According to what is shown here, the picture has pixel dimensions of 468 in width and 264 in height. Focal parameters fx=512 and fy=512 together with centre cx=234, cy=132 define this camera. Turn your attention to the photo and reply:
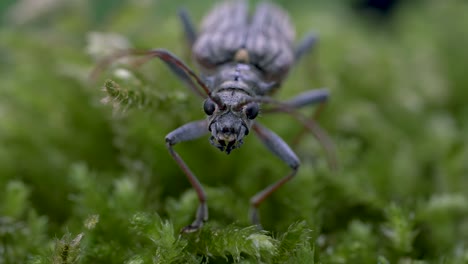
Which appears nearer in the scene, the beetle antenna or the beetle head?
the beetle head

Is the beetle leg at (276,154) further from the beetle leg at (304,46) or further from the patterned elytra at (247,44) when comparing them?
the beetle leg at (304,46)

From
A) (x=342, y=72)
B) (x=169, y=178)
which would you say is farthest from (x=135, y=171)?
(x=342, y=72)

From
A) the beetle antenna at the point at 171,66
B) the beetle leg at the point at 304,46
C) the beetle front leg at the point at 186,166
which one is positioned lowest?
the beetle front leg at the point at 186,166

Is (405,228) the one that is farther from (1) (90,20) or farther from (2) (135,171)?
(1) (90,20)

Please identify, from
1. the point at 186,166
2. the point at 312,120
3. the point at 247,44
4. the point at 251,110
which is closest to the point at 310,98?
the point at 312,120

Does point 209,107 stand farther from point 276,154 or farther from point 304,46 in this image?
point 304,46

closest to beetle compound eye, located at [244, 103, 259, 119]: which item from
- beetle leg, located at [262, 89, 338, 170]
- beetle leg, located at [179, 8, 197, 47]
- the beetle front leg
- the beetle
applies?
the beetle

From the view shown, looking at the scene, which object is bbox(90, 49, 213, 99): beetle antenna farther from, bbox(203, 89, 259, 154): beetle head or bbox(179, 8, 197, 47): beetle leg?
bbox(179, 8, 197, 47): beetle leg

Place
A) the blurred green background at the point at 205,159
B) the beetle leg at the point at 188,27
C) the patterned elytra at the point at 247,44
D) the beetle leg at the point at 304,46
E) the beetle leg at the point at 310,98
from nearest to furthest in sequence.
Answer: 1. the blurred green background at the point at 205,159
2. the patterned elytra at the point at 247,44
3. the beetle leg at the point at 310,98
4. the beetle leg at the point at 188,27
5. the beetle leg at the point at 304,46

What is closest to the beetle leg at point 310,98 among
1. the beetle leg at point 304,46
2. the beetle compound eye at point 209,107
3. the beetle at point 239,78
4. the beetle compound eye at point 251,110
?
the beetle at point 239,78
